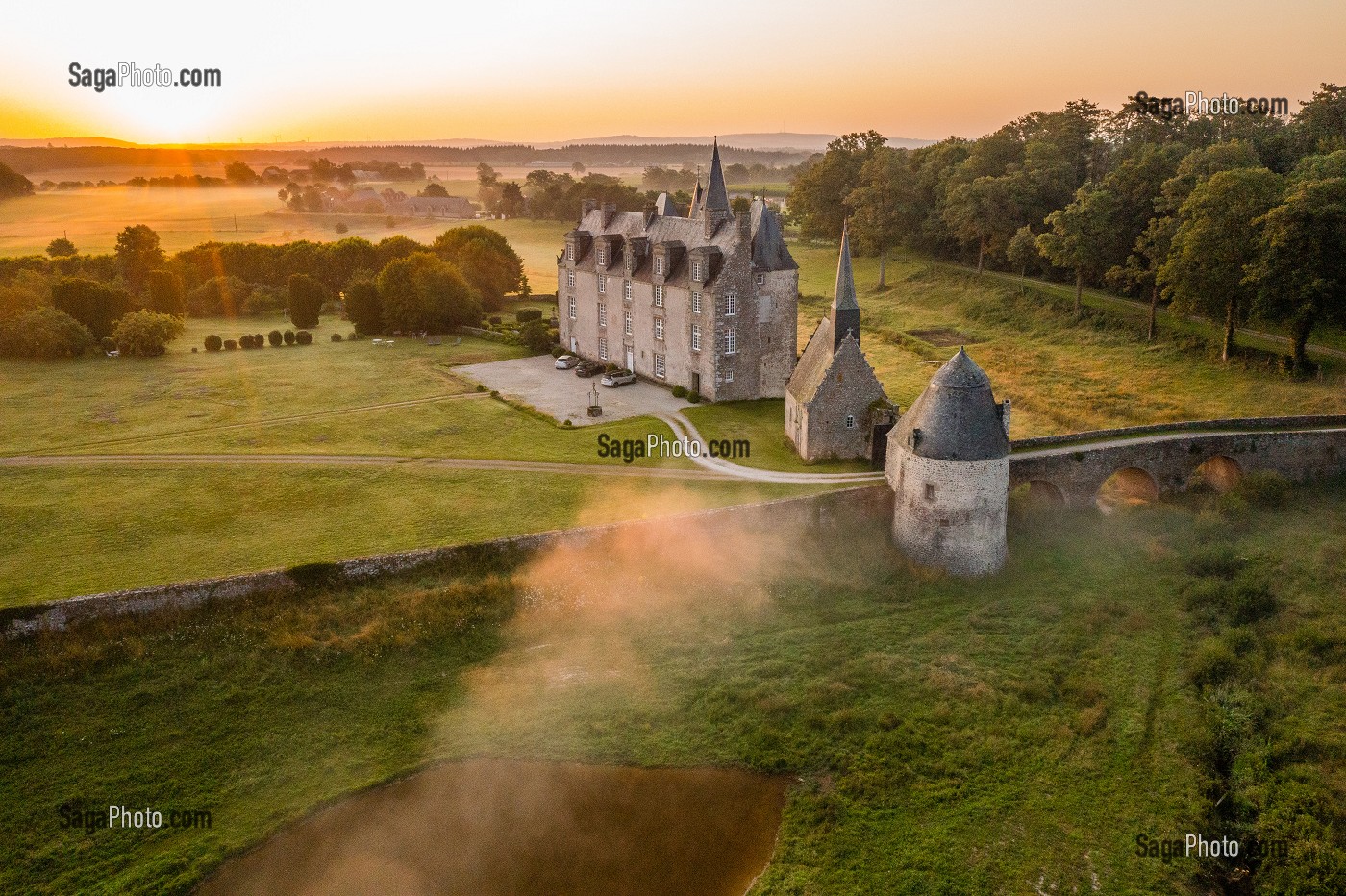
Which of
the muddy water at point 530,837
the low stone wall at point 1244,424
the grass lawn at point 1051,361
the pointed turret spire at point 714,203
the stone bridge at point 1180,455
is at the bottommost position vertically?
the muddy water at point 530,837

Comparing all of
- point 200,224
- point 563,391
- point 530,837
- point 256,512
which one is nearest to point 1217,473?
point 563,391

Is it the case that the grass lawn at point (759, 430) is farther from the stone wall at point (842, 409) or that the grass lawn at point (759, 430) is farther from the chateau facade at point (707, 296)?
the chateau facade at point (707, 296)

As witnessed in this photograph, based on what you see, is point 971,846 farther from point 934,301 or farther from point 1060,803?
point 934,301

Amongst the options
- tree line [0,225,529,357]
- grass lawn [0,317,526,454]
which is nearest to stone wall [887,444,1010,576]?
grass lawn [0,317,526,454]

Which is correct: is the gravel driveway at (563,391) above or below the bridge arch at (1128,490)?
above

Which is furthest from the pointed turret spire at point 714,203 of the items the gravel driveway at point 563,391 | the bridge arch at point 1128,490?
the bridge arch at point 1128,490

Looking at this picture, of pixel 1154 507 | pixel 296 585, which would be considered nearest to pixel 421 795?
pixel 296 585
